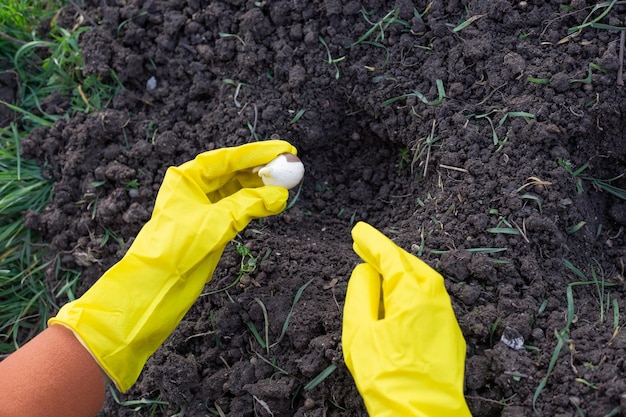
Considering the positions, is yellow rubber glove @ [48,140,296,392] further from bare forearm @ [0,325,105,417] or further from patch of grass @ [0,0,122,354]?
patch of grass @ [0,0,122,354]

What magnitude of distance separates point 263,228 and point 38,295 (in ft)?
3.02

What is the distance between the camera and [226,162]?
1.96 meters

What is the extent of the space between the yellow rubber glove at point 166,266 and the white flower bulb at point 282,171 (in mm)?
29

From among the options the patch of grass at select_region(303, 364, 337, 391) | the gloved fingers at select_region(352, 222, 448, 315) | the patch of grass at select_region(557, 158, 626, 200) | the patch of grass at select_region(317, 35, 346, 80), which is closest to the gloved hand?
the gloved fingers at select_region(352, 222, 448, 315)

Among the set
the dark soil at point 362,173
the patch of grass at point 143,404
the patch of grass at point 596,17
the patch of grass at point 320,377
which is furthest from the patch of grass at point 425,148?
the patch of grass at point 143,404

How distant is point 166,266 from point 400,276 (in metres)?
0.68

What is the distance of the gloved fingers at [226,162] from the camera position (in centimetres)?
A: 194

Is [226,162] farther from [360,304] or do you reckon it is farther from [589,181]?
[589,181]

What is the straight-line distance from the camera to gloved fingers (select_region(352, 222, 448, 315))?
5.50ft

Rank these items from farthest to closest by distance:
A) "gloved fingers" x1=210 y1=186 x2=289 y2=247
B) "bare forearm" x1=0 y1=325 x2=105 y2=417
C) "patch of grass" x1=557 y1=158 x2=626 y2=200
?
"patch of grass" x1=557 y1=158 x2=626 y2=200 < "gloved fingers" x1=210 y1=186 x2=289 y2=247 < "bare forearm" x1=0 y1=325 x2=105 y2=417

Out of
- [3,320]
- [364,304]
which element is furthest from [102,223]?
[364,304]

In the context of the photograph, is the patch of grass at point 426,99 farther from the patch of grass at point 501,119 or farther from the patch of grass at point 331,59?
the patch of grass at point 331,59

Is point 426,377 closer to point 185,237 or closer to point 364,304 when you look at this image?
point 364,304

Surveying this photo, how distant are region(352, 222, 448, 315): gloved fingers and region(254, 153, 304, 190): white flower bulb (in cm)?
31
